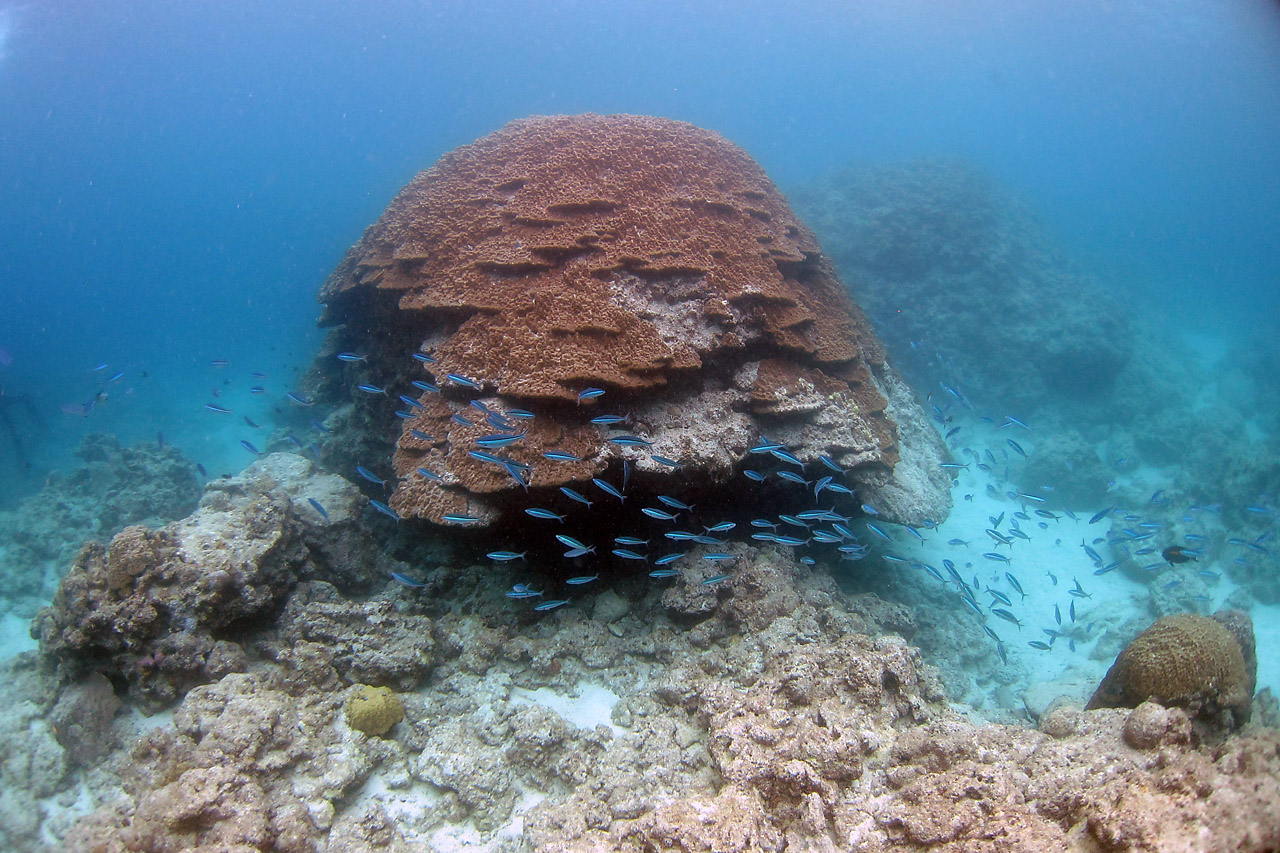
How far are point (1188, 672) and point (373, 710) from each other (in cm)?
697

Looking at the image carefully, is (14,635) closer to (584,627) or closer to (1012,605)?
(584,627)

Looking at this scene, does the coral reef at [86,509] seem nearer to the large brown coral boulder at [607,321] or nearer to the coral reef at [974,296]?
the large brown coral boulder at [607,321]

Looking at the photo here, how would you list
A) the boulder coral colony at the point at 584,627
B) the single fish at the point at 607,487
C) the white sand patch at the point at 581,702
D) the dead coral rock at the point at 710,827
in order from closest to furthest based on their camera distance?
the dead coral rock at the point at 710,827 < the boulder coral colony at the point at 584,627 < the single fish at the point at 607,487 < the white sand patch at the point at 581,702

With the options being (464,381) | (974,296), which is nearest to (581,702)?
(464,381)

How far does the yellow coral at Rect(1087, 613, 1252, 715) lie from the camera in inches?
159

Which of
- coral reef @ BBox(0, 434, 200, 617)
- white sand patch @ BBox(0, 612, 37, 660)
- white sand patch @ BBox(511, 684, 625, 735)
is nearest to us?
white sand patch @ BBox(511, 684, 625, 735)

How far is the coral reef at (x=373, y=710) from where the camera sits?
468 centimetres

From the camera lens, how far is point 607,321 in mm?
6305

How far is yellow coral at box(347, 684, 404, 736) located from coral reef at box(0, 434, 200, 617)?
41.8 feet

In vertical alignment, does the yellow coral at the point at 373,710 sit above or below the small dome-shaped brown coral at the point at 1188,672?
below

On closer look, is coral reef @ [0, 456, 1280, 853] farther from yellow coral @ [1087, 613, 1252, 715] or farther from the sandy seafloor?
yellow coral @ [1087, 613, 1252, 715]

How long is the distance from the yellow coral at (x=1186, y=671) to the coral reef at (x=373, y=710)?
6.54m

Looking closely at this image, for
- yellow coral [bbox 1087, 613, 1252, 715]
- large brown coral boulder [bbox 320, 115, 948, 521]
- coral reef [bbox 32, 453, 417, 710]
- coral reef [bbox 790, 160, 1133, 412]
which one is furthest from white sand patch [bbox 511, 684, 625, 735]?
coral reef [bbox 790, 160, 1133, 412]

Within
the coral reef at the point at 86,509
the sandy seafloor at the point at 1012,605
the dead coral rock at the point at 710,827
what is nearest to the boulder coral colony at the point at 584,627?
the dead coral rock at the point at 710,827
